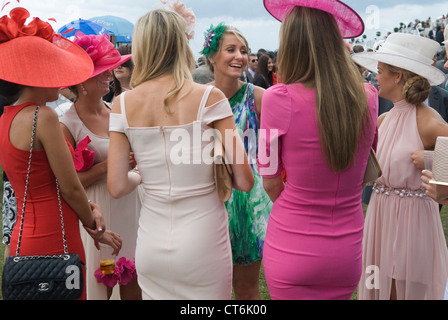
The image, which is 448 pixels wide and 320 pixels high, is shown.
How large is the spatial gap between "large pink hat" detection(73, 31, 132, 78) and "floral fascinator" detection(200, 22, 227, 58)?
719 millimetres

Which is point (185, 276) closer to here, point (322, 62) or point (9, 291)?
point (9, 291)

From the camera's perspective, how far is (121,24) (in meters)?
10.8

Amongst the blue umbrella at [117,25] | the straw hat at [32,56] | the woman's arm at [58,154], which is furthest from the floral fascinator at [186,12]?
the blue umbrella at [117,25]

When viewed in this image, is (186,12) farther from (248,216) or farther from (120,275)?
(120,275)

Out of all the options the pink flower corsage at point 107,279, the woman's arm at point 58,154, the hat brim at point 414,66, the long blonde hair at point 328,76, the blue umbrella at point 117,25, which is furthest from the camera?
the blue umbrella at point 117,25

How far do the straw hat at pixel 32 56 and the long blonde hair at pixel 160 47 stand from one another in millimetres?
333

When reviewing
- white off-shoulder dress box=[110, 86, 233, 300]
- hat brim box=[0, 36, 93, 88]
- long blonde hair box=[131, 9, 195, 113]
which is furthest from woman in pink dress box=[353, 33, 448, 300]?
hat brim box=[0, 36, 93, 88]

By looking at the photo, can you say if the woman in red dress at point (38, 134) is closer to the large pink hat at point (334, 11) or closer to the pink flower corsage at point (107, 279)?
the pink flower corsage at point (107, 279)

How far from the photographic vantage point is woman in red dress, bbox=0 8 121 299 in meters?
2.36

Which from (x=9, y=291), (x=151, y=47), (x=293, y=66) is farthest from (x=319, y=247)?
(x=9, y=291)

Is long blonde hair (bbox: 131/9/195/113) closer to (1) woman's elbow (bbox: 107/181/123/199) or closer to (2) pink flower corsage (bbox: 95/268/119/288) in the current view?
(1) woman's elbow (bbox: 107/181/123/199)

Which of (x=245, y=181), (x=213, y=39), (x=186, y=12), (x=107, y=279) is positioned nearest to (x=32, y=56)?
(x=245, y=181)

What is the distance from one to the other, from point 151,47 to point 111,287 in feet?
5.55

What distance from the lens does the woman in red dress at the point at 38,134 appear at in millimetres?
2363
